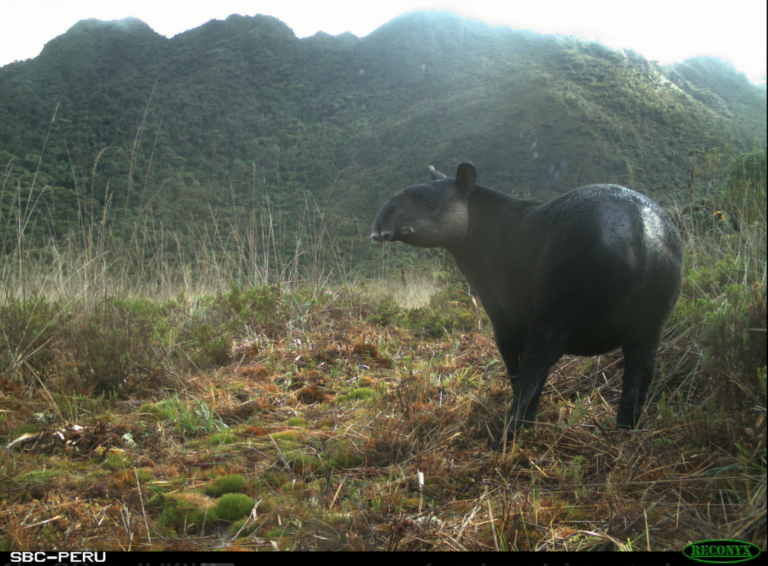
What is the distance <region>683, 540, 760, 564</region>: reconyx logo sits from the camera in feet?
4.01

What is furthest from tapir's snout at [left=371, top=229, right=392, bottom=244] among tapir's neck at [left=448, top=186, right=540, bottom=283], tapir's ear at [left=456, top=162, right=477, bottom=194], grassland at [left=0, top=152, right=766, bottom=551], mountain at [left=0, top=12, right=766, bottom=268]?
mountain at [left=0, top=12, right=766, bottom=268]

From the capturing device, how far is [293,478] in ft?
8.36

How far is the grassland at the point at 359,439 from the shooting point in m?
1.93

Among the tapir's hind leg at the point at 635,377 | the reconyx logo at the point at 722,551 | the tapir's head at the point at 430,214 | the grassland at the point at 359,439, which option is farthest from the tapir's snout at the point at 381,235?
the reconyx logo at the point at 722,551

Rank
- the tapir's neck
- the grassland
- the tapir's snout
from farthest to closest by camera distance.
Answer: the tapir's snout, the tapir's neck, the grassland

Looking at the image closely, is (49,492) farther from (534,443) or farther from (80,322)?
(534,443)

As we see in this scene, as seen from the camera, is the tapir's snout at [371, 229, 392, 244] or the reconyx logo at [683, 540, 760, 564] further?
the tapir's snout at [371, 229, 392, 244]

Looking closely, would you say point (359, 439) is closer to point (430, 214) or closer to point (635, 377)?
point (430, 214)

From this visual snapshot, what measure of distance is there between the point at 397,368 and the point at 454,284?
394 centimetres

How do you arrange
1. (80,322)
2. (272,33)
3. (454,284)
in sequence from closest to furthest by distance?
(80,322), (454,284), (272,33)

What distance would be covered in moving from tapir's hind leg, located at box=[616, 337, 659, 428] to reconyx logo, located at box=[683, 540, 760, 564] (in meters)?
1.53

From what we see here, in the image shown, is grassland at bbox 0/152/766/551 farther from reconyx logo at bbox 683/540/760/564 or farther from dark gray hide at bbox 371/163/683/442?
dark gray hide at bbox 371/163/683/442

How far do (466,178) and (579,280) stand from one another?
1314 mm

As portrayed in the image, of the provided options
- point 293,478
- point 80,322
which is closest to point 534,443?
point 293,478
